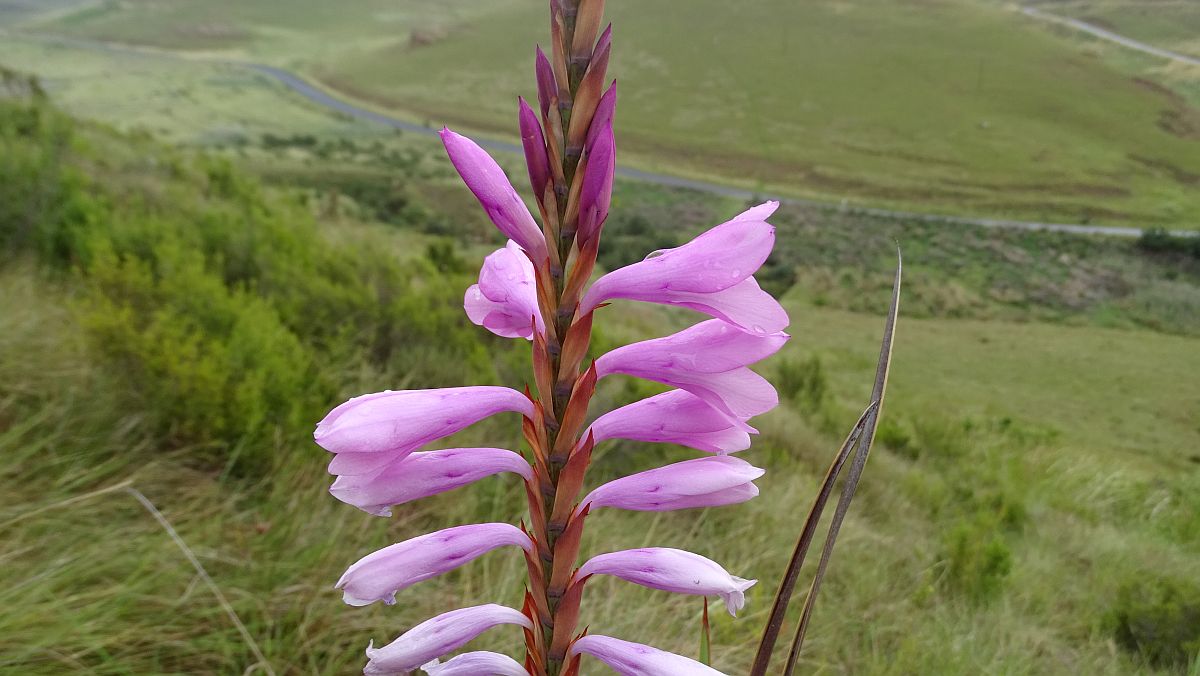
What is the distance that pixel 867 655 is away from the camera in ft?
11.6

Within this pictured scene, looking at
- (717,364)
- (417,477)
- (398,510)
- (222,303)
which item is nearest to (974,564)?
(398,510)

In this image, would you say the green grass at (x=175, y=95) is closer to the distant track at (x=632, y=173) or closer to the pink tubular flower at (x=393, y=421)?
the distant track at (x=632, y=173)

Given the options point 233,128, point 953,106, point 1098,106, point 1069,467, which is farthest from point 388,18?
point 1069,467

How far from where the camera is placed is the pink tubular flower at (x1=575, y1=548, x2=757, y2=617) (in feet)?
3.31

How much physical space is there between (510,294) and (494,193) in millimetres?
162

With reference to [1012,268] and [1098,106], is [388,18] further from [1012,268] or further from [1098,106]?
[1012,268]

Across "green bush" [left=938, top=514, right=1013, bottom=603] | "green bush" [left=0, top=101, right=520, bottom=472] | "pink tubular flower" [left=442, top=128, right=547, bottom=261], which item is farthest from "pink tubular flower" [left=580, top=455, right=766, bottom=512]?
"green bush" [left=938, top=514, right=1013, bottom=603]

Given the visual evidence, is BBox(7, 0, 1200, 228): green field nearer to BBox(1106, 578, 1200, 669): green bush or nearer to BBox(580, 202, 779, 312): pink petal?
BBox(1106, 578, 1200, 669): green bush

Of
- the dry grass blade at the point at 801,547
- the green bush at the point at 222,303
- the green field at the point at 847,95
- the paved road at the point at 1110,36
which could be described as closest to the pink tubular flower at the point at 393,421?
the dry grass blade at the point at 801,547

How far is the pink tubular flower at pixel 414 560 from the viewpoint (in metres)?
0.99

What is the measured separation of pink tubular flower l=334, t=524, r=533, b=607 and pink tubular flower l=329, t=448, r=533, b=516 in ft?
0.21

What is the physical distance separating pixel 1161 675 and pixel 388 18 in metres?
50.3

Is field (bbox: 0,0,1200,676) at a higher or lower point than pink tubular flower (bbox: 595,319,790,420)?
lower

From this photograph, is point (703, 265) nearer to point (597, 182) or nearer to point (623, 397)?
point (597, 182)
